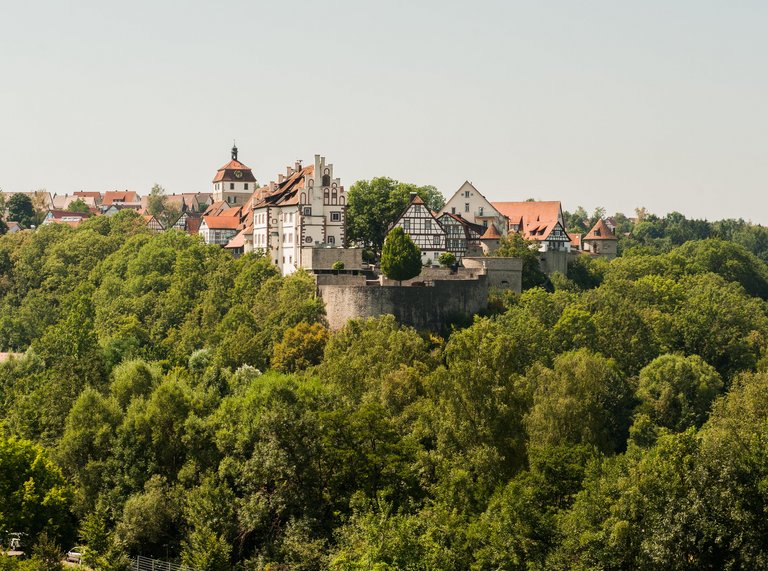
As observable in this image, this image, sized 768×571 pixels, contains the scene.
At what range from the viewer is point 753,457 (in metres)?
46.0

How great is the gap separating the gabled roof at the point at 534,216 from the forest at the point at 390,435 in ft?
31.5

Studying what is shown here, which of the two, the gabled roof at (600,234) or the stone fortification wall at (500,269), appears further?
the gabled roof at (600,234)

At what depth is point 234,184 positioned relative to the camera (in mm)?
129625

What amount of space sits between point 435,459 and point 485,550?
9.27m

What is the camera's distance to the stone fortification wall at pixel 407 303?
79500 mm

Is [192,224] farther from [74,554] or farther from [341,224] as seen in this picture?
[74,554]

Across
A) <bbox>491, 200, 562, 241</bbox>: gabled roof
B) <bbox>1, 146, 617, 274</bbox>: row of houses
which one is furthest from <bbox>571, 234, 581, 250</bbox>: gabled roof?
<bbox>491, 200, 562, 241</bbox>: gabled roof

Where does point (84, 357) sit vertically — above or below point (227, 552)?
above

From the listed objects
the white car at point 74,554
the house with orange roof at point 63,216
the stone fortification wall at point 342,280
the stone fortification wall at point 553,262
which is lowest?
the white car at point 74,554

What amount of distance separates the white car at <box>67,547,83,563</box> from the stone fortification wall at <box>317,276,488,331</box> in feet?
101

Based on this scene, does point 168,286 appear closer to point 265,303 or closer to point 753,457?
point 265,303

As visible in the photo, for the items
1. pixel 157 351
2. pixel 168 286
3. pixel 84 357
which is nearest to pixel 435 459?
pixel 84 357

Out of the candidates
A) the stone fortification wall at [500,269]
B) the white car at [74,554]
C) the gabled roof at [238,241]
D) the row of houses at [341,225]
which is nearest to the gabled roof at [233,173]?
the row of houses at [341,225]

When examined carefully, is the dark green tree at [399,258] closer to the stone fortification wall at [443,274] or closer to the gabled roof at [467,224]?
the stone fortification wall at [443,274]
